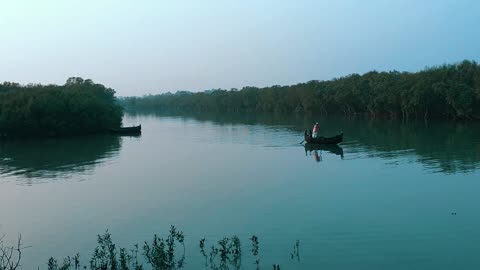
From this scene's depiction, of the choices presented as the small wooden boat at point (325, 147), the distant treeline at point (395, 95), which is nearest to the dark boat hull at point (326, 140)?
the small wooden boat at point (325, 147)

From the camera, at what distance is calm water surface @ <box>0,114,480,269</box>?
39.4ft

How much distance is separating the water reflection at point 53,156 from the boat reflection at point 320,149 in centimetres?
1336

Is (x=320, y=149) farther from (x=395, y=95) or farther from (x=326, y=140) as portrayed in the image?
(x=395, y=95)

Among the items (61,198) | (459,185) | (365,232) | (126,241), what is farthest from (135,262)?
(459,185)

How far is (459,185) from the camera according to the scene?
1928cm

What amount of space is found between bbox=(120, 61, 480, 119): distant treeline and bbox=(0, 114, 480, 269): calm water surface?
95.7ft

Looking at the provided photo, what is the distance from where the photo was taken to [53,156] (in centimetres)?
3441

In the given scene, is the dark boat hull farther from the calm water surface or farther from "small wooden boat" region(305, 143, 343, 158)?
the calm water surface

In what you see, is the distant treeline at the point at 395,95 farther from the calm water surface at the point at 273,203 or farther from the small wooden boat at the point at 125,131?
the small wooden boat at the point at 125,131

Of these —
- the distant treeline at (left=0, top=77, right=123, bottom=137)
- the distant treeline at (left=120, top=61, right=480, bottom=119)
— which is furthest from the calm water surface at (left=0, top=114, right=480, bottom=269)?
the distant treeline at (left=120, top=61, right=480, bottom=119)

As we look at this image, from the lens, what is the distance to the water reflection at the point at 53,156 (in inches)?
1074

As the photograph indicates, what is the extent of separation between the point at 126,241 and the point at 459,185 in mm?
12925

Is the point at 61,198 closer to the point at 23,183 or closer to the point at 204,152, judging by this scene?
the point at 23,183

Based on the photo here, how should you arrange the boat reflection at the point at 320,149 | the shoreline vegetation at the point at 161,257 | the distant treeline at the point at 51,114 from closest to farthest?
the shoreline vegetation at the point at 161,257 < the boat reflection at the point at 320,149 < the distant treeline at the point at 51,114
